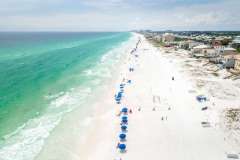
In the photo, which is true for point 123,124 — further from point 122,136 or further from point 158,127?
point 158,127

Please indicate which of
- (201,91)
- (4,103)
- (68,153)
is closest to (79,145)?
(68,153)

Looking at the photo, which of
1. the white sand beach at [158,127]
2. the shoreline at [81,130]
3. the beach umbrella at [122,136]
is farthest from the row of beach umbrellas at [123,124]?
the shoreline at [81,130]

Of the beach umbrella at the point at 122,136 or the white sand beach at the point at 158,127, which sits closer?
the white sand beach at the point at 158,127

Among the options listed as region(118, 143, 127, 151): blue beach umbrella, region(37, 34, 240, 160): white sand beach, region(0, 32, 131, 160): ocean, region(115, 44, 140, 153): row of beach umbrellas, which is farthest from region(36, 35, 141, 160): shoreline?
region(118, 143, 127, 151): blue beach umbrella

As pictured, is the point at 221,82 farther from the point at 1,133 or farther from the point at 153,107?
the point at 1,133

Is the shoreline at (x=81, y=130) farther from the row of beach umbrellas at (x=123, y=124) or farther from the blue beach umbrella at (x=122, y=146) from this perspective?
the blue beach umbrella at (x=122, y=146)

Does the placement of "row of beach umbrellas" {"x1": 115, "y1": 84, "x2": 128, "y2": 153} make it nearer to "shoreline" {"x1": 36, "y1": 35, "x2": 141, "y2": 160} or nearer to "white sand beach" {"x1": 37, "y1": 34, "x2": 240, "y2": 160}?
"white sand beach" {"x1": 37, "y1": 34, "x2": 240, "y2": 160}

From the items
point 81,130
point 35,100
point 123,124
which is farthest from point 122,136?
point 35,100

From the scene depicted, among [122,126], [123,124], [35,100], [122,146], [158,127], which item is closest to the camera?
[122,146]
